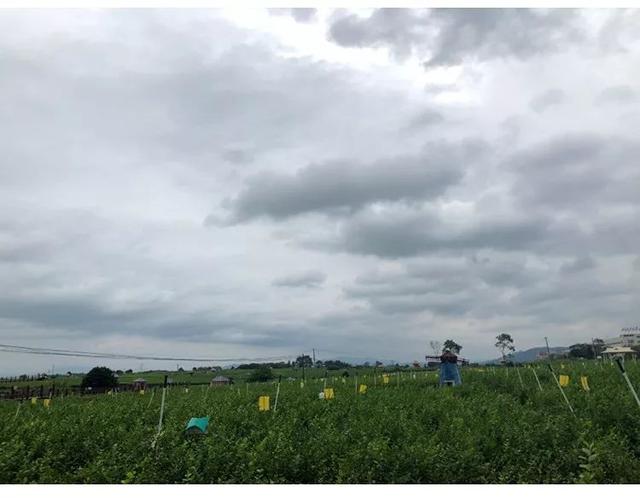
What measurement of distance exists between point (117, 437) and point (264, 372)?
51546 mm

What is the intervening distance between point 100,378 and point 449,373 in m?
43.0

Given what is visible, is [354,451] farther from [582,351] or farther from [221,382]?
[582,351]

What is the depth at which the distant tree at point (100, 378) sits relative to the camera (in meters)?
52.4

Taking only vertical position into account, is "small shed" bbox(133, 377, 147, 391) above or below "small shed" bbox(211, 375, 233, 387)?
below

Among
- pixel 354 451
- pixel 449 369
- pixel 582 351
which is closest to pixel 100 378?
pixel 449 369

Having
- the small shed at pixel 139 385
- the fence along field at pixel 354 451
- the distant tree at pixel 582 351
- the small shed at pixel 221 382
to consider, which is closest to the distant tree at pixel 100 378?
the small shed at pixel 139 385

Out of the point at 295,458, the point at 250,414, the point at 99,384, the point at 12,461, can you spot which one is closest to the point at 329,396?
the point at 250,414

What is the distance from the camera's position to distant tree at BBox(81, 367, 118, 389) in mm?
52375

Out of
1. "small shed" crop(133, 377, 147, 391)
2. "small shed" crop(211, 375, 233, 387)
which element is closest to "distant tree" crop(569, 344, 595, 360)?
"small shed" crop(211, 375, 233, 387)

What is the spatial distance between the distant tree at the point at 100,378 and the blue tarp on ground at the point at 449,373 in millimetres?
40570

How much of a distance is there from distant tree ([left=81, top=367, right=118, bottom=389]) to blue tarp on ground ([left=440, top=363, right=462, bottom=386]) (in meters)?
40.6

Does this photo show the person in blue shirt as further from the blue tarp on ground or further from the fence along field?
the fence along field

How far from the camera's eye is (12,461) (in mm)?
8031

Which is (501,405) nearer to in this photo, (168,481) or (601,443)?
(601,443)
